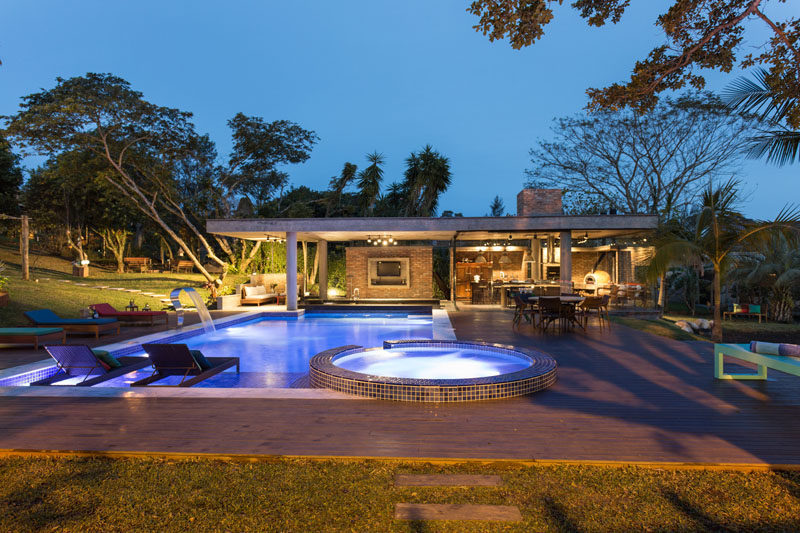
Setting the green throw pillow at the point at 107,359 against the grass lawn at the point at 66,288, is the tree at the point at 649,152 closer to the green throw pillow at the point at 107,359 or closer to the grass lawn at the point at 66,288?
the grass lawn at the point at 66,288

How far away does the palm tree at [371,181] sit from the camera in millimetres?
23656

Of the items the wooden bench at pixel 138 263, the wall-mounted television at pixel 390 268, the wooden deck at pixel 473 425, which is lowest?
the wooden deck at pixel 473 425

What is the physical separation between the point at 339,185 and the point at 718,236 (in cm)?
1966

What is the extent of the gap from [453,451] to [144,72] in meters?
148

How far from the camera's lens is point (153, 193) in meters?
18.3

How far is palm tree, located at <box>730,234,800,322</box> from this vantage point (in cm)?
1579

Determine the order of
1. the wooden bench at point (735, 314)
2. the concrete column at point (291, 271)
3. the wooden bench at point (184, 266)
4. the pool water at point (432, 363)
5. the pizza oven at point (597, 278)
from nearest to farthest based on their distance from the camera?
the pool water at point (432, 363) < the concrete column at point (291, 271) < the pizza oven at point (597, 278) < the wooden bench at point (735, 314) < the wooden bench at point (184, 266)

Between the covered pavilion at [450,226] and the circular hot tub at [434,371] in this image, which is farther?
the covered pavilion at [450,226]

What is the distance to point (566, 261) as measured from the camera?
1269 cm

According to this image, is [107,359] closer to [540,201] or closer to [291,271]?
[291,271]

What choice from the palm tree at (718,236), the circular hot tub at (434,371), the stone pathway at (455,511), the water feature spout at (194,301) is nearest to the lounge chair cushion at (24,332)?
the water feature spout at (194,301)

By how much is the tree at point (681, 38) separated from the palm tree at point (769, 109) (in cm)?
7

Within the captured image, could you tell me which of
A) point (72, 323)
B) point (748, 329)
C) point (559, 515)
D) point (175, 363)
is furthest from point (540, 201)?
point (559, 515)

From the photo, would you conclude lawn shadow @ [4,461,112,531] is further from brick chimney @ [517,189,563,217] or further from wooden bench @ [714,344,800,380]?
brick chimney @ [517,189,563,217]
